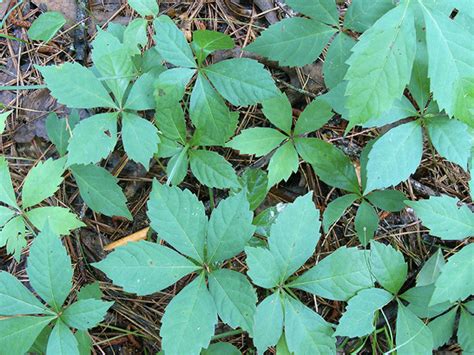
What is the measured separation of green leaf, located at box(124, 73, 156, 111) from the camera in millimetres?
1729

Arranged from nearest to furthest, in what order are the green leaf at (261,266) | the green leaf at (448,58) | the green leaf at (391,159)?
the green leaf at (448,58) → the green leaf at (261,266) → the green leaf at (391,159)

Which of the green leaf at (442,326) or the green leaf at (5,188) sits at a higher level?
the green leaf at (5,188)

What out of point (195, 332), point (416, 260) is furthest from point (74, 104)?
point (416, 260)

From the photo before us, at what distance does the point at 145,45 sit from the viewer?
6.73 ft

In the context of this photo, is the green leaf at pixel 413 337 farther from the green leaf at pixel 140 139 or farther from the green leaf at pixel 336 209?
the green leaf at pixel 140 139

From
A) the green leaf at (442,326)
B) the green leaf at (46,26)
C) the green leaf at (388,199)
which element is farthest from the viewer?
the green leaf at (46,26)

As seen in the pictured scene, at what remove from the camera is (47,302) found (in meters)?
→ 1.51

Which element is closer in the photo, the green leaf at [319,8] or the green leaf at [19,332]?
the green leaf at [19,332]

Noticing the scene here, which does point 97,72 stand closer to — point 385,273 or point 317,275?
point 317,275

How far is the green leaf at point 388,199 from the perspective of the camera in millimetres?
1774

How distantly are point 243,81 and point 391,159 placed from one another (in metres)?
0.61

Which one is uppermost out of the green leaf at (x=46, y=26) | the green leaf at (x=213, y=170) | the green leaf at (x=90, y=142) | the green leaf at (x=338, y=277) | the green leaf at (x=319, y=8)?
the green leaf at (x=319, y=8)

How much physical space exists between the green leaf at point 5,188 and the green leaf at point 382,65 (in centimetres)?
129

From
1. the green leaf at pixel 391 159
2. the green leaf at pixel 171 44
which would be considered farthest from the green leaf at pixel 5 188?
the green leaf at pixel 391 159
